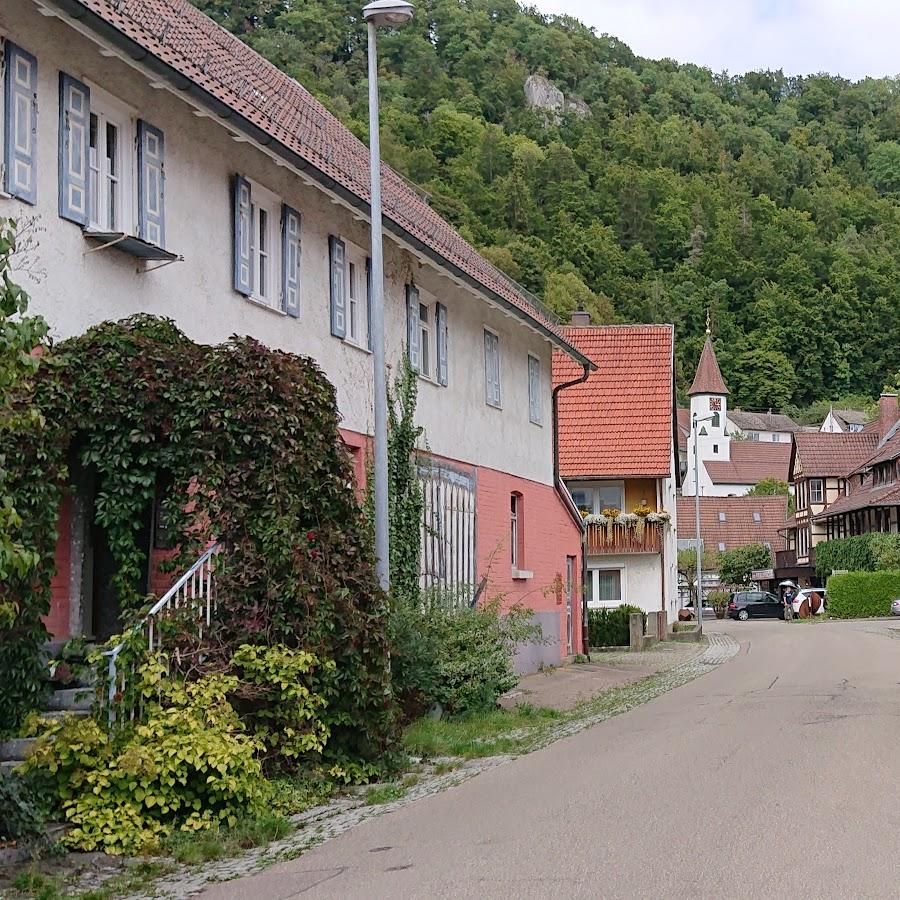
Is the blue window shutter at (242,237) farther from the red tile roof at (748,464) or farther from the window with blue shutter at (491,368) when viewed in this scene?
the red tile roof at (748,464)

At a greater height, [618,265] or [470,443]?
[618,265]

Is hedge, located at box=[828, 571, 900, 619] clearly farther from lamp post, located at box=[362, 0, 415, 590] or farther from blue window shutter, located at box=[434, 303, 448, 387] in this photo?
lamp post, located at box=[362, 0, 415, 590]

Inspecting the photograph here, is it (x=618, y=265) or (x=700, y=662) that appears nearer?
(x=700, y=662)

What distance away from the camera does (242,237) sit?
624 inches

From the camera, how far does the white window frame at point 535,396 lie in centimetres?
2862

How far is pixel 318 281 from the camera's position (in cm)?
1795

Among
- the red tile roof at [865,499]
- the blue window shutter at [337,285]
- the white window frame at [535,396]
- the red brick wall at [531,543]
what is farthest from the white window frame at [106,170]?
the red tile roof at [865,499]

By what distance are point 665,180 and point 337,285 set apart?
112m

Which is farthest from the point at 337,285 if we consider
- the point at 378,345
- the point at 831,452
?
the point at 831,452

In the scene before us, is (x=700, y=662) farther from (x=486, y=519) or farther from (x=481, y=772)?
(x=481, y=772)

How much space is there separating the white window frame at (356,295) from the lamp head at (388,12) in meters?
4.60

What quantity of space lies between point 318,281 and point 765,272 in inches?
4587

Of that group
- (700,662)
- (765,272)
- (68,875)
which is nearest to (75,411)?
(68,875)

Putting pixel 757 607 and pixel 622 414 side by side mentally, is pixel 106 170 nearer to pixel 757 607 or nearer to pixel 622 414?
pixel 622 414
